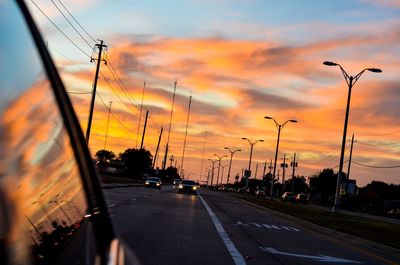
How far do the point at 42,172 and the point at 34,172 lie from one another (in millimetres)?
77

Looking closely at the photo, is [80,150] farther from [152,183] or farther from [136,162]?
[136,162]

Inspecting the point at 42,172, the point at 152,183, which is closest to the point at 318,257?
the point at 42,172

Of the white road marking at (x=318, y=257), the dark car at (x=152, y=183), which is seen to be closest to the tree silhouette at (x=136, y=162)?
the dark car at (x=152, y=183)

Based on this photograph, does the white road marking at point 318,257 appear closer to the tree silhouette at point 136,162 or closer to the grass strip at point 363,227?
the grass strip at point 363,227

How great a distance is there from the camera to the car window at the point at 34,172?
5.51ft

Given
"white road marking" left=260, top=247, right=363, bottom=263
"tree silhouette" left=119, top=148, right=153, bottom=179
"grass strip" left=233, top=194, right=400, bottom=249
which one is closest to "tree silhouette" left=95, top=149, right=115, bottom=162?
"tree silhouette" left=119, top=148, right=153, bottom=179

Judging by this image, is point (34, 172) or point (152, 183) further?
point (152, 183)

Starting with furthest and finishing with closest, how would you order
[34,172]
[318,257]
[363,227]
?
[363,227]
[318,257]
[34,172]

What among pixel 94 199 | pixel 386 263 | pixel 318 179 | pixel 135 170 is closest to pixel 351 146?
pixel 135 170

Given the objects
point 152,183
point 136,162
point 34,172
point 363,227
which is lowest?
point 363,227

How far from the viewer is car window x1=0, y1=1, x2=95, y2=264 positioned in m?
1.68

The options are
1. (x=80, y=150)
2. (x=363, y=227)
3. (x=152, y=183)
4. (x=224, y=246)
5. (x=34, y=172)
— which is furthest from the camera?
(x=152, y=183)

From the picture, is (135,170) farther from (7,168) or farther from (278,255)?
(7,168)

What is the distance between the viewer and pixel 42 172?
1987 mm
